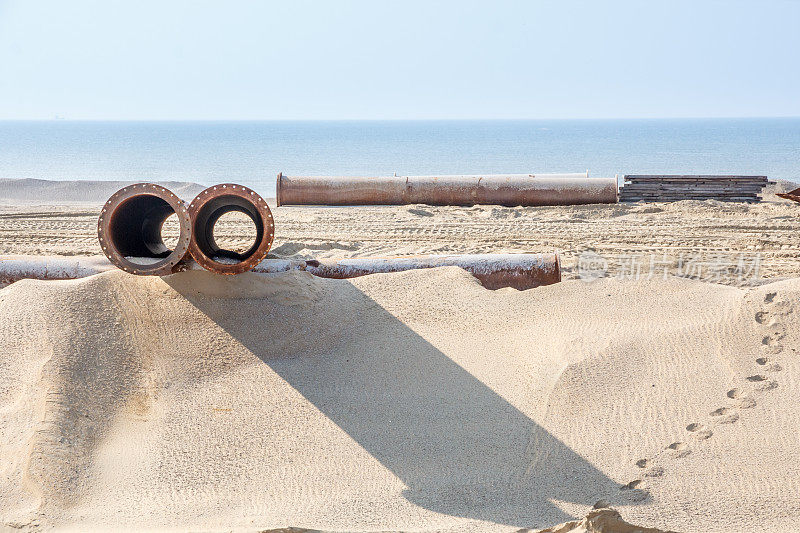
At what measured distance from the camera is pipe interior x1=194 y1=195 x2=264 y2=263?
18.1 ft

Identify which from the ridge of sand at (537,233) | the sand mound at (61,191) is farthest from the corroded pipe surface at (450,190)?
the sand mound at (61,191)

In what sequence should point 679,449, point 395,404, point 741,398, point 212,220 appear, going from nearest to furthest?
point 679,449
point 741,398
point 395,404
point 212,220

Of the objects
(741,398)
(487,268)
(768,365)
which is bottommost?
(741,398)

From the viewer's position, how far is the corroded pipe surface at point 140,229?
16.9 feet

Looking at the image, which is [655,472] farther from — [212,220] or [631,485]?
[212,220]

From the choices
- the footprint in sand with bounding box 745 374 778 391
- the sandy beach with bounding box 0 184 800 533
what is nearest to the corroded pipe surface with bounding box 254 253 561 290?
the sandy beach with bounding box 0 184 800 533

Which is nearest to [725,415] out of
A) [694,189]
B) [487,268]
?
[487,268]

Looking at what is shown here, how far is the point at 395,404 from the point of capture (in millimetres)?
4676

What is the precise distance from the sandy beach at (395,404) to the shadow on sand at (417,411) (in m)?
0.02

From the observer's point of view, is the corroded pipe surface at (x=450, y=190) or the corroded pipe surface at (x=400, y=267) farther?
the corroded pipe surface at (x=450, y=190)

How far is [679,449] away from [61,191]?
58.6 feet

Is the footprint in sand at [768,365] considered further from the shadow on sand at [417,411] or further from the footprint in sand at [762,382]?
the shadow on sand at [417,411]

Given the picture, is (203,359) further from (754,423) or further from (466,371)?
(754,423)

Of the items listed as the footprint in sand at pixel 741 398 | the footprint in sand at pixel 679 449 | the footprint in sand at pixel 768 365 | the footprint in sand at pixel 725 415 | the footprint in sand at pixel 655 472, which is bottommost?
the footprint in sand at pixel 655 472
